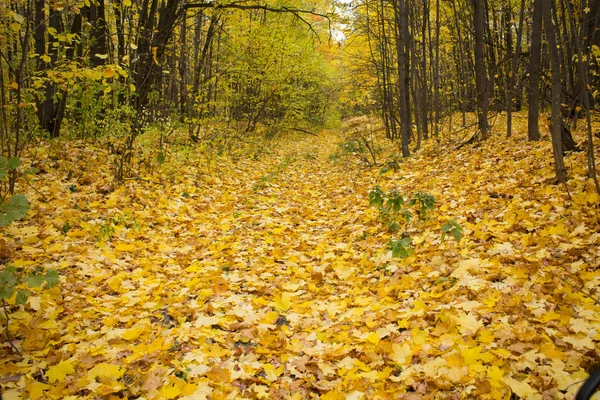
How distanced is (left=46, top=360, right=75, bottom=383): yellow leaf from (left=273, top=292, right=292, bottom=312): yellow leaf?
1728mm

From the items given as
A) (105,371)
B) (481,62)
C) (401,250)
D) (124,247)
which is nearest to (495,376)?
(401,250)

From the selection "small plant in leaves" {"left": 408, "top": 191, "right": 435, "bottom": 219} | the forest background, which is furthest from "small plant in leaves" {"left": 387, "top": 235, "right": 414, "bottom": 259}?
"small plant in leaves" {"left": 408, "top": 191, "right": 435, "bottom": 219}

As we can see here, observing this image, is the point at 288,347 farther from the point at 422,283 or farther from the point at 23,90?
the point at 23,90

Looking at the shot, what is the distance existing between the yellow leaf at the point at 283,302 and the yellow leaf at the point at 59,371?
1.73 meters

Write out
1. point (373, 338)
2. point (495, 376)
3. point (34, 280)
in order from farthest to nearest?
1. point (373, 338)
2. point (34, 280)
3. point (495, 376)

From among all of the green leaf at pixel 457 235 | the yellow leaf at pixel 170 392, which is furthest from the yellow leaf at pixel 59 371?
the green leaf at pixel 457 235

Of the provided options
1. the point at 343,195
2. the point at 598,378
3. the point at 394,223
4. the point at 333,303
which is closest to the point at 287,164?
the point at 343,195

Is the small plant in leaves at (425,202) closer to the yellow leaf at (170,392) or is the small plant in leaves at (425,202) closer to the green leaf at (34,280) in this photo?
the yellow leaf at (170,392)

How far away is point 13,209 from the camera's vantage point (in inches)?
96.1

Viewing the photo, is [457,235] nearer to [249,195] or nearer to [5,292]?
[5,292]

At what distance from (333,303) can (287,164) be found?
927 cm

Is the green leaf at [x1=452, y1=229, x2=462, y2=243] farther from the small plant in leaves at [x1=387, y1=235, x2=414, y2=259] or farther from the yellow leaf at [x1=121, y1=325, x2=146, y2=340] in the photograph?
the yellow leaf at [x1=121, y1=325, x2=146, y2=340]

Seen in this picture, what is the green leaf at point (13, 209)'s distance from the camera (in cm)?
239

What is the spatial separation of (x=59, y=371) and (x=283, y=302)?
1.87 meters
